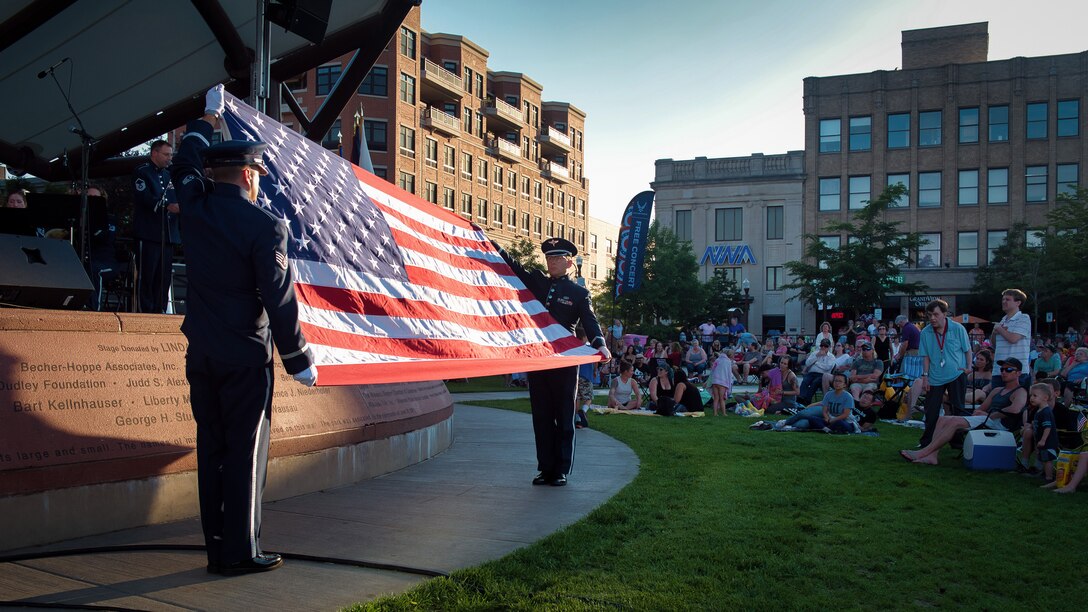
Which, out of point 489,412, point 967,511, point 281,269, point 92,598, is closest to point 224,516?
point 92,598

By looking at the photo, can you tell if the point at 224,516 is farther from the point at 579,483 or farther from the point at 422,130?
the point at 422,130

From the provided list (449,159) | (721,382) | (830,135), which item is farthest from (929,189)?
(721,382)

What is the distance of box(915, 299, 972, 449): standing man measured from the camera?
10.2 metres

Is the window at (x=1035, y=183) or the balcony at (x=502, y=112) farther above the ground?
the balcony at (x=502, y=112)

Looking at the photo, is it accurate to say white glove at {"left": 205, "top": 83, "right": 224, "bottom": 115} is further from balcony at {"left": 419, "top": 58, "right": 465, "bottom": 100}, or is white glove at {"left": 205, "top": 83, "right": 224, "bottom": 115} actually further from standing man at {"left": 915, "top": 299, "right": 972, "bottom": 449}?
balcony at {"left": 419, "top": 58, "right": 465, "bottom": 100}

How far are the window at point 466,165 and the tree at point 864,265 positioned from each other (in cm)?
2788

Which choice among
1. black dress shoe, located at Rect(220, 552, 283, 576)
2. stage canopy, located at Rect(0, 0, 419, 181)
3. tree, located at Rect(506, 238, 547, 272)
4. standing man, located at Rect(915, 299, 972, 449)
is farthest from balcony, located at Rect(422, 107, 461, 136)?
black dress shoe, located at Rect(220, 552, 283, 576)

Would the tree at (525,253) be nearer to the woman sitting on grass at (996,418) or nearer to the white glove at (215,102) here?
the woman sitting on grass at (996,418)

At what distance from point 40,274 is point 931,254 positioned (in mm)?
55332

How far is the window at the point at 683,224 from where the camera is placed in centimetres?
6094

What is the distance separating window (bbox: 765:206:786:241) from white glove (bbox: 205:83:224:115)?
5780 cm

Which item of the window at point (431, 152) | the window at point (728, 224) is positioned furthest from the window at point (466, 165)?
the window at point (728, 224)

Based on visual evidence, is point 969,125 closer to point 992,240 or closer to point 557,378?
point 992,240

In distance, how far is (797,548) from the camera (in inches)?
207
